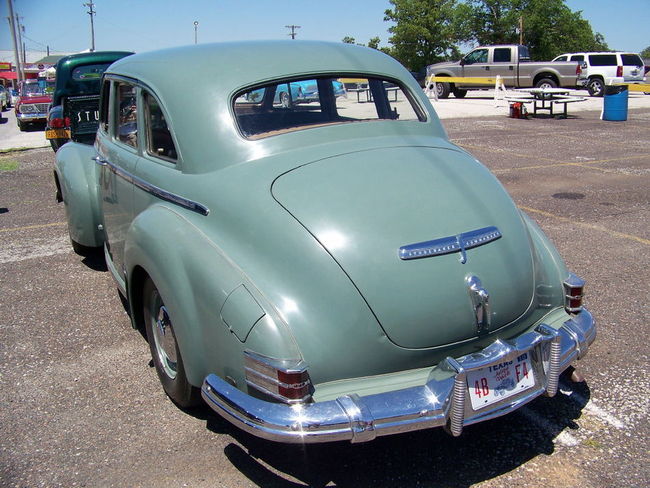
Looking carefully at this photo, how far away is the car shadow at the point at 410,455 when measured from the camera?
2.76 meters

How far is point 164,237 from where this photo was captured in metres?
3.04

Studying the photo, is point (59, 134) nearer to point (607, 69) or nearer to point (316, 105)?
point (316, 105)

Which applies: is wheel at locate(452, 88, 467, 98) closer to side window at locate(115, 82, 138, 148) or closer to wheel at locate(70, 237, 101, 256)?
wheel at locate(70, 237, 101, 256)

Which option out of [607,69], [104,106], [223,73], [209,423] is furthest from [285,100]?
[607,69]

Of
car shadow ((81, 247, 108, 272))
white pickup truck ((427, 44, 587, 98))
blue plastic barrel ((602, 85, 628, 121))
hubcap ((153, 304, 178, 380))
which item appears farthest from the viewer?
white pickup truck ((427, 44, 587, 98))

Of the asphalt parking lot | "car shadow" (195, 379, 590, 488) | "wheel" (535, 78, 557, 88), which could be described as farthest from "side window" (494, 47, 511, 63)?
"car shadow" (195, 379, 590, 488)

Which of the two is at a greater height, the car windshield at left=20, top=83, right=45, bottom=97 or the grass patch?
the car windshield at left=20, top=83, right=45, bottom=97

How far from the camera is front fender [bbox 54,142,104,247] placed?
493 cm

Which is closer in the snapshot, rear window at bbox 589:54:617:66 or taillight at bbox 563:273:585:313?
taillight at bbox 563:273:585:313

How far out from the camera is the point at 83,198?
16.1 feet

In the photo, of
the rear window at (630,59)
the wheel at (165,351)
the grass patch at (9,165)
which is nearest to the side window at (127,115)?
the wheel at (165,351)

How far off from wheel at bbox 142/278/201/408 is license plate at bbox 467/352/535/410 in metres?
1.37

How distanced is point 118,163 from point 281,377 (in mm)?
2263

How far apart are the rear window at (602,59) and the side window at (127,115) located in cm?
2691
